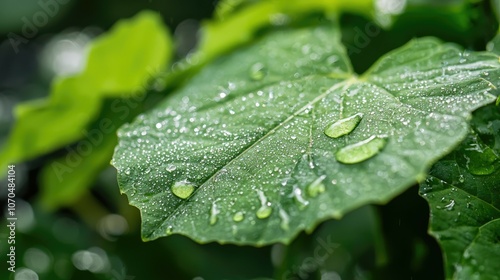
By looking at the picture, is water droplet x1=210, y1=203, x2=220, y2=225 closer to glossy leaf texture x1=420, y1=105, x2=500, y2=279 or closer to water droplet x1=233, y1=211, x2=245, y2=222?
water droplet x1=233, y1=211, x2=245, y2=222

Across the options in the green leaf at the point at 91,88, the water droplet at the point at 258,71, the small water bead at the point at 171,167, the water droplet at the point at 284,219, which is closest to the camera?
the water droplet at the point at 284,219

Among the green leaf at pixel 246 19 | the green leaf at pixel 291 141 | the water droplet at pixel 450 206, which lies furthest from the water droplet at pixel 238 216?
the green leaf at pixel 246 19

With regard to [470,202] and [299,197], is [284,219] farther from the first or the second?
[470,202]

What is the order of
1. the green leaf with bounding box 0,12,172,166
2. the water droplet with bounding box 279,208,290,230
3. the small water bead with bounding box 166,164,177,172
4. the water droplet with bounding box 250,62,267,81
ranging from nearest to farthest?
the water droplet with bounding box 279,208,290,230
the small water bead with bounding box 166,164,177,172
the water droplet with bounding box 250,62,267,81
the green leaf with bounding box 0,12,172,166

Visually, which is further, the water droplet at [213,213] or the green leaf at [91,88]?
the green leaf at [91,88]

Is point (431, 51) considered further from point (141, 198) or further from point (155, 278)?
point (155, 278)

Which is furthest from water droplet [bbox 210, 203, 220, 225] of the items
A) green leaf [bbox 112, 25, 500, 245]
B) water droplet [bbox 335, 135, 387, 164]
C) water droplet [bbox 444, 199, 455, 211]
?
water droplet [bbox 444, 199, 455, 211]

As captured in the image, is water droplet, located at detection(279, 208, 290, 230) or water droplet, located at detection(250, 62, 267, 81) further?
water droplet, located at detection(250, 62, 267, 81)

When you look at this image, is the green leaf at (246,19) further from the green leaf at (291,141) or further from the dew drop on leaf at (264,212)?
the dew drop on leaf at (264,212)
